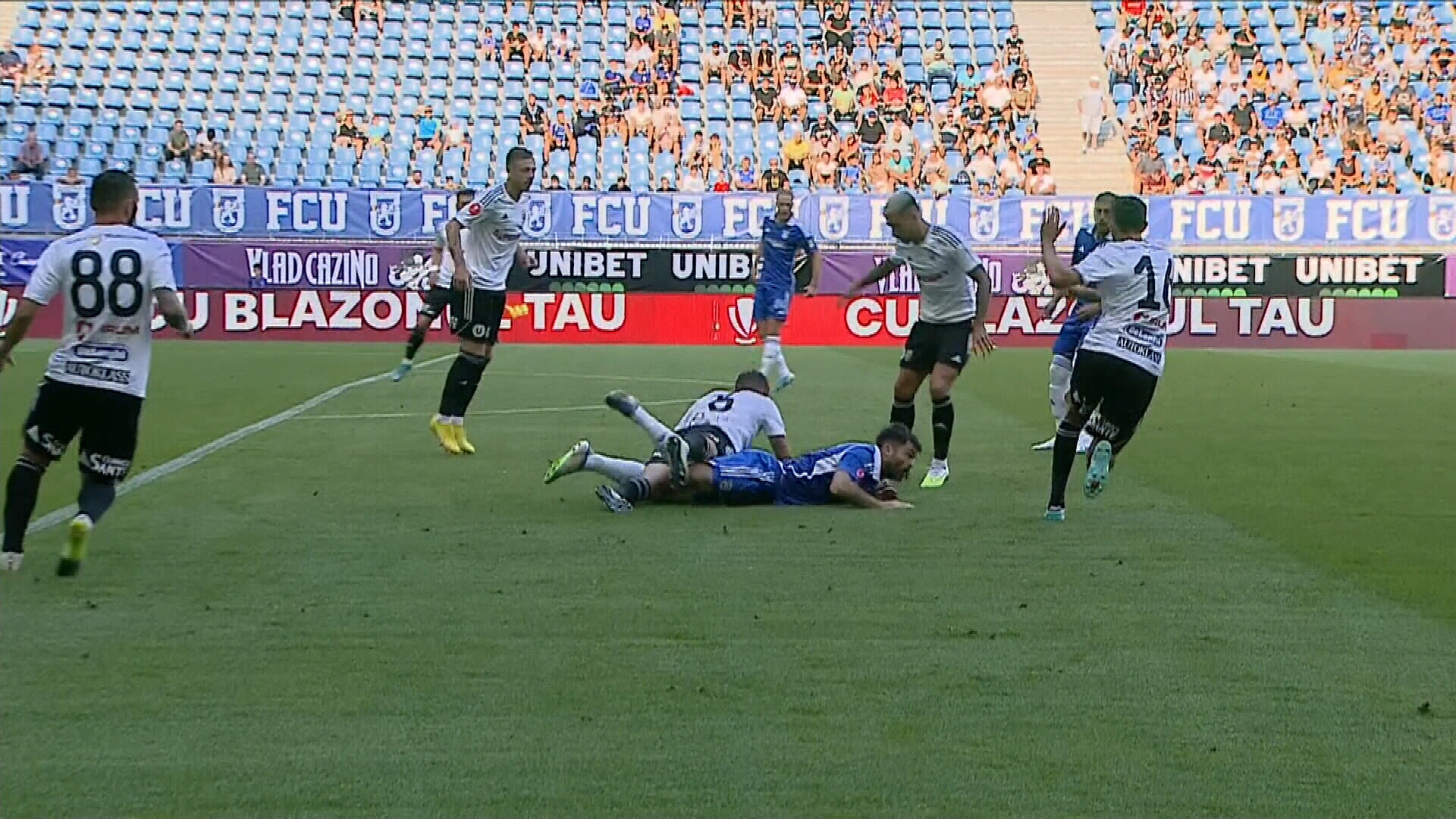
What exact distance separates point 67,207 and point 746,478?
1052 inches

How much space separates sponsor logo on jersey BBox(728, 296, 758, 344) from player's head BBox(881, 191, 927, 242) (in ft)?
71.3

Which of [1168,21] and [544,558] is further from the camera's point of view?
[1168,21]

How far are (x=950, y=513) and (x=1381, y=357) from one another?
20538 millimetres

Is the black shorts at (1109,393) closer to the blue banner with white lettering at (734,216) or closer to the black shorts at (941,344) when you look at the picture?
the black shorts at (941,344)

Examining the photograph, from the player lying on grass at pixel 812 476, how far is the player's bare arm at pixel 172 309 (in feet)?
8.58

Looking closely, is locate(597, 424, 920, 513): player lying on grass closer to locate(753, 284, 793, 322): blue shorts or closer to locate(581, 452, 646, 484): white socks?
locate(581, 452, 646, 484): white socks

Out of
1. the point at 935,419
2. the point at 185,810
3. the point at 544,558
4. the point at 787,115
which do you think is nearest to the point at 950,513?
the point at 935,419

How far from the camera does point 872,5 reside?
141ft

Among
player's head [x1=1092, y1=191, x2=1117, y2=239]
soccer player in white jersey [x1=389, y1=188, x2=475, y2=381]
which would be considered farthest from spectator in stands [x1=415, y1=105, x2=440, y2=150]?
player's head [x1=1092, y1=191, x2=1117, y2=239]

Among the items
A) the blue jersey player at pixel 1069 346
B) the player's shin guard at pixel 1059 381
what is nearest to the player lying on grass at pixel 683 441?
the blue jersey player at pixel 1069 346

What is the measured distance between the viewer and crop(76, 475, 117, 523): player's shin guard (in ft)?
25.1

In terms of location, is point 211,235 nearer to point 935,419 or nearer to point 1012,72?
point 1012,72

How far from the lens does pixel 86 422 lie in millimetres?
7617

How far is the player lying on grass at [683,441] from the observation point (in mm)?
9516
